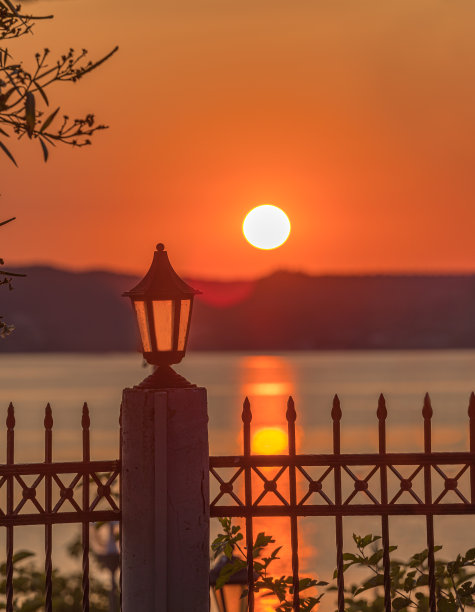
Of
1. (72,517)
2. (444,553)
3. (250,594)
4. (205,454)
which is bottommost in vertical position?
(444,553)

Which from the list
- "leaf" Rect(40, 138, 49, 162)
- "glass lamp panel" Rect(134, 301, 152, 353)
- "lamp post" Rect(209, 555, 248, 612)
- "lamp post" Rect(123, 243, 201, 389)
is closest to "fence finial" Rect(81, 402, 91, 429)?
"lamp post" Rect(123, 243, 201, 389)

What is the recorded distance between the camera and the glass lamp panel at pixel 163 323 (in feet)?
21.0

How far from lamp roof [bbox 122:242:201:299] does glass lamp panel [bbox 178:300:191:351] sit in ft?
0.20

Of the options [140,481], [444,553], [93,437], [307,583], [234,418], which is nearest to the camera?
[140,481]

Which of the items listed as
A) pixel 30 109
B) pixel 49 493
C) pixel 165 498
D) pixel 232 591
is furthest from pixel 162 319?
pixel 232 591

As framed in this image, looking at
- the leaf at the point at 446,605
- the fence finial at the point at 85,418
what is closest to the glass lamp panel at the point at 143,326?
the fence finial at the point at 85,418

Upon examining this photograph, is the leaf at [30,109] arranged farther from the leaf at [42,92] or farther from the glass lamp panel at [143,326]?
the glass lamp panel at [143,326]

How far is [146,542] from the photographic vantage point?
6406mm

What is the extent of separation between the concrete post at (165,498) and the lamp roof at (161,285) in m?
0.64

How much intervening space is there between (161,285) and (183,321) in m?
0.29

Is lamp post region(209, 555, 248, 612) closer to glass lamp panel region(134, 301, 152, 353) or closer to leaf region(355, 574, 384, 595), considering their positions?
leaf region(355, 574, 384, 595)

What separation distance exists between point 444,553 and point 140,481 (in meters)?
48.2

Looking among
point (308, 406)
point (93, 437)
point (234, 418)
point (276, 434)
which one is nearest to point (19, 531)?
point (93, 437)

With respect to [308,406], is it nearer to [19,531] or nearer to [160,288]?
[19,531]
